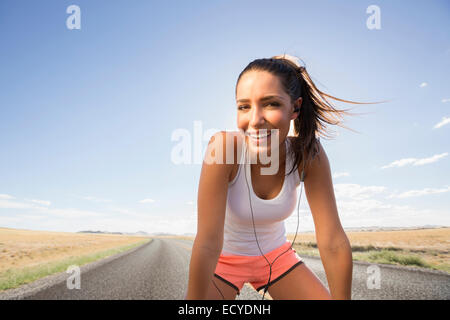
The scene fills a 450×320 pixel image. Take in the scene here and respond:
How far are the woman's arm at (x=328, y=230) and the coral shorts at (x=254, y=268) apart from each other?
1.11 ft

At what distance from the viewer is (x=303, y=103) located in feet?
6.70

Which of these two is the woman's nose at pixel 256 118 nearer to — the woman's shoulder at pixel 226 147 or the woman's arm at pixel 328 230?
the woman's shoulder at pixel 226 147

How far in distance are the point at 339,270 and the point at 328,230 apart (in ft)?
0.78

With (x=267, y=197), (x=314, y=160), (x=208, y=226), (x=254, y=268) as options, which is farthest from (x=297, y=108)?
(x=254, y=268)

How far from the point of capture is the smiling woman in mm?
1452

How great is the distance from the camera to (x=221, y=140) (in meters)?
1.60

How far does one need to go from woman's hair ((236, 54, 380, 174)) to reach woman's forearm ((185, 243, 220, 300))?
0.86 metres

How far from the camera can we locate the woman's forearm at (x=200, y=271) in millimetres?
1353

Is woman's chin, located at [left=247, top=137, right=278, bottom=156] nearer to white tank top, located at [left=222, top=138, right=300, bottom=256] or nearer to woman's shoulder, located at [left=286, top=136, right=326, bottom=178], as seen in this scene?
white tank top, located at [left=222, top=138, right=300, bottom=256]

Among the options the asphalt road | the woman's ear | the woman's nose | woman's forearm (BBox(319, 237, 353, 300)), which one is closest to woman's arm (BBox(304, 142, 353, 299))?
woman's forearm (BBox(319, 237, 353, 300))
